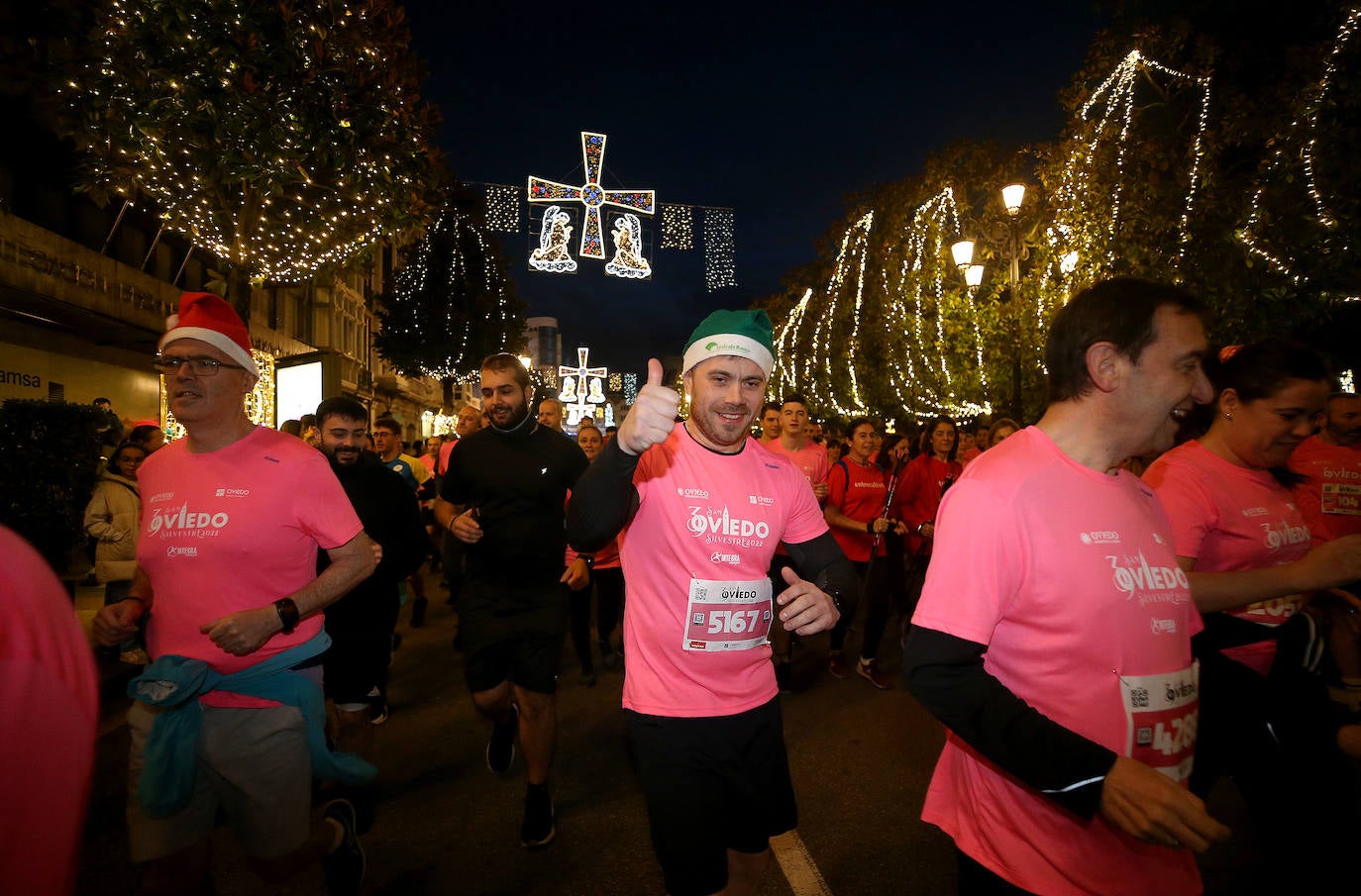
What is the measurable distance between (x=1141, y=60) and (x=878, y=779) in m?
12.0

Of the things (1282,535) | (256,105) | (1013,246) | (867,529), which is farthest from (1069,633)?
(1013,246)

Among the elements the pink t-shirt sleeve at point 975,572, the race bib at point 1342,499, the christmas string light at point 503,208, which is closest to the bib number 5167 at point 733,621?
the pink t-shirt sleeve at point 975,572

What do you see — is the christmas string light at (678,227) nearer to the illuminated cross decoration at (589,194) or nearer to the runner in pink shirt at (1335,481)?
the illuminated cross decoration at (589,194)

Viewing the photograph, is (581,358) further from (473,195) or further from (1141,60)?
(1141,60)

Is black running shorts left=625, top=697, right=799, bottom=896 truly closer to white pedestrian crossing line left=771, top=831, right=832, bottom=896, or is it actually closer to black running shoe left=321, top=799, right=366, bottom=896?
white pedestrian crossing line left=771, top=831, right=832, bottom=896

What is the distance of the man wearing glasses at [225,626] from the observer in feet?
8.27

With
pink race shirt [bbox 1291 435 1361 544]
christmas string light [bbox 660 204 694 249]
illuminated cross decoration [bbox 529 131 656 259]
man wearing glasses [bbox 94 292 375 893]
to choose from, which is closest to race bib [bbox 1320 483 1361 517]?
pink race shirt [bbox 1291 435 1361 544]

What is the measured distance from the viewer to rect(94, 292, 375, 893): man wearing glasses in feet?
8.27

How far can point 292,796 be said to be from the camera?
271 cm

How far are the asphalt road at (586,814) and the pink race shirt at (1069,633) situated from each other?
196cm

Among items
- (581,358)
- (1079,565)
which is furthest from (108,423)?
(581,358)

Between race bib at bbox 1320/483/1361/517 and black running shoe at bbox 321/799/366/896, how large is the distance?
5.30 meters

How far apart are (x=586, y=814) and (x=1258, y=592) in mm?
3501

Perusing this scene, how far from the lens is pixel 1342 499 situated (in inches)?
164
